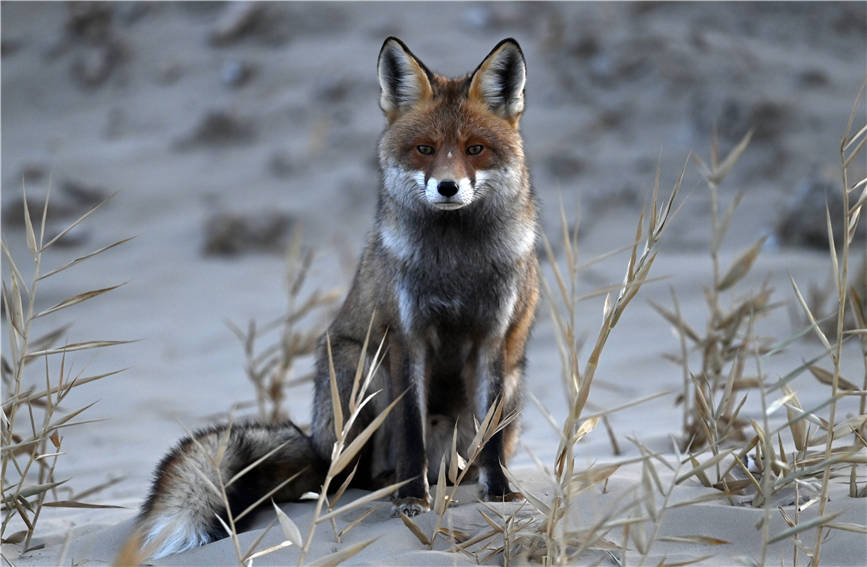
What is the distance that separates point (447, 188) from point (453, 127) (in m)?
0.33

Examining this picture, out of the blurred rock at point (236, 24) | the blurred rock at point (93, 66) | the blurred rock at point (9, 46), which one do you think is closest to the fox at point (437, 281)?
the blurred rock at point (236, 24)

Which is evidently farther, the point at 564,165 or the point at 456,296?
the point at 564,165

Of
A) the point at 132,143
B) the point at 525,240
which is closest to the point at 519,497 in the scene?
the point at 525,240

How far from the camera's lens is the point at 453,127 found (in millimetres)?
3365

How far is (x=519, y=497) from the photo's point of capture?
3350mm

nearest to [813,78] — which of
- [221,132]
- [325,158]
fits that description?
[325,158]

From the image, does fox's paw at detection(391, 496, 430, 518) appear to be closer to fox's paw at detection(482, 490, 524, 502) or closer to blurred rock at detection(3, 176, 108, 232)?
fox's paw at detection(482, 490, 524, 502)

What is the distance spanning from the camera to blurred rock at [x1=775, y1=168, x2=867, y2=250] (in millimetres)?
7871

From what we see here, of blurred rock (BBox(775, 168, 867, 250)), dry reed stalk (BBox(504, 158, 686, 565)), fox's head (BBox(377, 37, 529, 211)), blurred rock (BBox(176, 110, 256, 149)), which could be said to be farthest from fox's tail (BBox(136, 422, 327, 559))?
blurred rock (BBox(176, 110, 256, 149))

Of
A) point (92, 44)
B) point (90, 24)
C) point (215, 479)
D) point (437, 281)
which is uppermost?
point (90, 24)

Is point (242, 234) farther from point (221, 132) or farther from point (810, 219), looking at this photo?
point (810, 219)

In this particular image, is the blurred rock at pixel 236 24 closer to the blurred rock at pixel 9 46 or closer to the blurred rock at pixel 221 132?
the blurred rock at pixel 221 132

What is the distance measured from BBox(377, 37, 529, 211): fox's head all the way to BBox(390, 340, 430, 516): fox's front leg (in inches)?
24.4

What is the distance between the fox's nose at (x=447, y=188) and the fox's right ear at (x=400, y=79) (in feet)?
1.69
